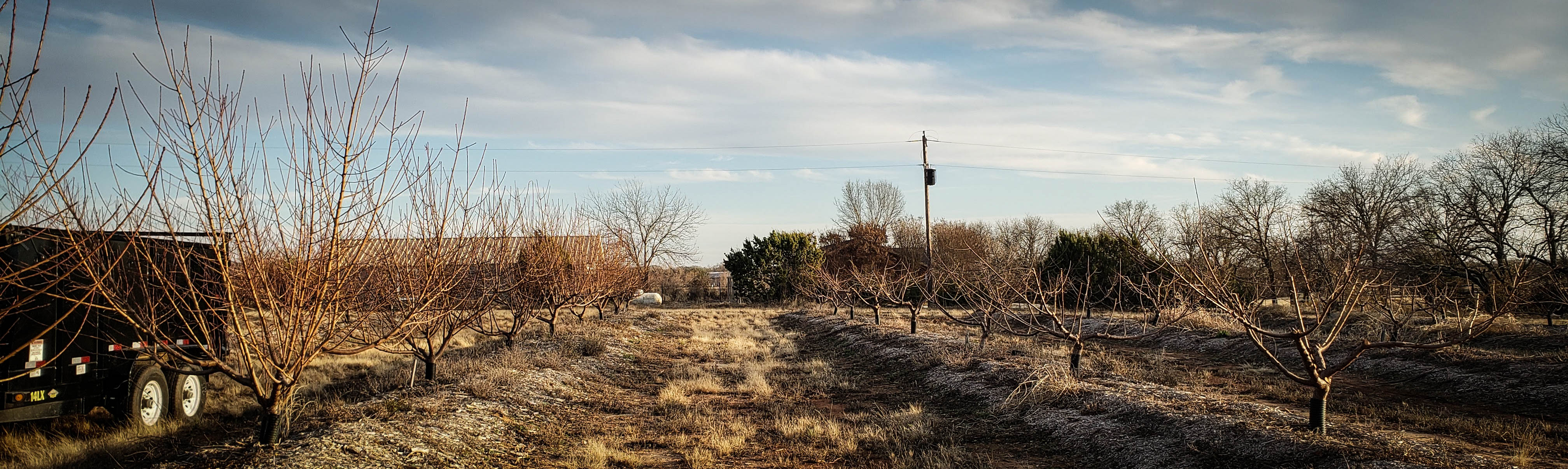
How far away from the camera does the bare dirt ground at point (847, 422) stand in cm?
641

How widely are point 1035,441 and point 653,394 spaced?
6.25 m

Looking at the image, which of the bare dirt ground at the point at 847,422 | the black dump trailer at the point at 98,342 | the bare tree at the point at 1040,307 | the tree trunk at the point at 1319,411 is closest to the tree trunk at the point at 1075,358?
the bare tree at the point at 1040,307

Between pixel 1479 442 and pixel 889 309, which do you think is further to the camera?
pixel 889 309

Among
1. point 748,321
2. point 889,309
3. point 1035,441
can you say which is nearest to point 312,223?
point 1035,441

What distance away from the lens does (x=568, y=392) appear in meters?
11.4

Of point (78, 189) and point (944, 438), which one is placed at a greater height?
point (78, 189)

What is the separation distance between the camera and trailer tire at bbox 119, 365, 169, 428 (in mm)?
7824

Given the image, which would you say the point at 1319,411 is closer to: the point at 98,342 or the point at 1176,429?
the point at 1176,429

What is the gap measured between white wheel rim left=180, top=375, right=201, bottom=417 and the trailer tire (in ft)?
0.69

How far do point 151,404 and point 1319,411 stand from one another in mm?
11505

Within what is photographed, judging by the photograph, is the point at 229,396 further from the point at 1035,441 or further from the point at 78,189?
the point at 1035,441

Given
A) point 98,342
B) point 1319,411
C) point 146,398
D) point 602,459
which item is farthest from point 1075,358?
point 98,342

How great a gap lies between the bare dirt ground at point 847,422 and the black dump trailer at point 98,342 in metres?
0.43

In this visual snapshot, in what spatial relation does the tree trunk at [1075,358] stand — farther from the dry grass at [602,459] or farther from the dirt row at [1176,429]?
the dry grass at [602,459]
